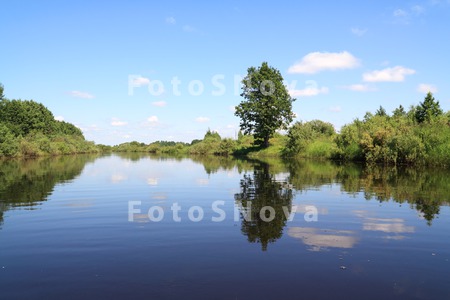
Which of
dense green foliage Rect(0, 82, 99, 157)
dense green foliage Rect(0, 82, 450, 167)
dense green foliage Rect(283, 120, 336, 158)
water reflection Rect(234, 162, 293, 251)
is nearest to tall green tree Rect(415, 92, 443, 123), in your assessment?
dense green foliage Rect(0, 82, 450, 167)

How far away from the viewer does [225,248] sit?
9.48 meters

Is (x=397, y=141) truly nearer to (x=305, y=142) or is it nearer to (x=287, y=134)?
(x=305, y=142)

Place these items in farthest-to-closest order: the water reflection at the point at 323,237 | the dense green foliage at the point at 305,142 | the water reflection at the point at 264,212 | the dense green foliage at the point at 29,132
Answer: the dense green foliage at the point at 29,132 < the dense green foliage at the point at 305,142 < the water reflection at the point at 264,212 < the water reflection at the point at 323,237

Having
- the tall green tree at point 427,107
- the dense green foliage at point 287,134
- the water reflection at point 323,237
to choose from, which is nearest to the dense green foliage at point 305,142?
the dense green foliage at point 287,134

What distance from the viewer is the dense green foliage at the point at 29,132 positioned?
7281 cm

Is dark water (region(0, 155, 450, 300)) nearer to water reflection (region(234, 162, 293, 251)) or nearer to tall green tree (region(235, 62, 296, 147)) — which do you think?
water reflection (region(234, 162, 293, 251))

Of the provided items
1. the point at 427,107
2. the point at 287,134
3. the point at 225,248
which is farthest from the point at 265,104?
the point at 225,248

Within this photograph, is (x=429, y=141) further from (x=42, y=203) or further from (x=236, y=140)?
(x=236, y=140)

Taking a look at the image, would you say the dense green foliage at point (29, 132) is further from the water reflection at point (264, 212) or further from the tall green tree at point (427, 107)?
the tall green tree at point (427, 107)

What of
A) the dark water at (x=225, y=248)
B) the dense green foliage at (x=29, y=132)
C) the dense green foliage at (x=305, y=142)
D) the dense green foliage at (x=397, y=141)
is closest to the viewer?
the dark water at (x=225, y=248)

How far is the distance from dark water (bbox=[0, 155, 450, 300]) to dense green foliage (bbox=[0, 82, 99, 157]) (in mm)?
63884

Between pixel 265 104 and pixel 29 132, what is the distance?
2563 inches

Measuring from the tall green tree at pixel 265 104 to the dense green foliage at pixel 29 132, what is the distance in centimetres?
4851

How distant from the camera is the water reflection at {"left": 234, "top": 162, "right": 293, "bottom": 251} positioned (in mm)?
10805
